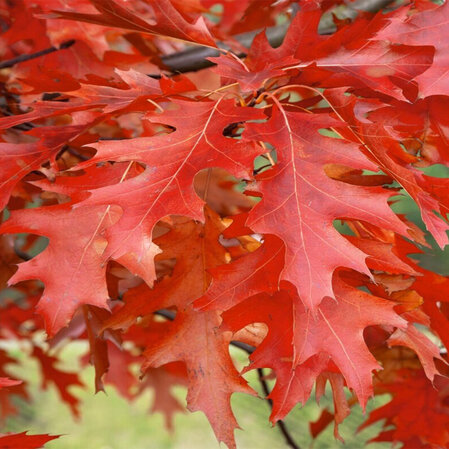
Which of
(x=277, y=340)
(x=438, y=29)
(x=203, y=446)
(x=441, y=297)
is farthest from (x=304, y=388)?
(x=203, y=446)

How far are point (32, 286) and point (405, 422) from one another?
35.5 inches

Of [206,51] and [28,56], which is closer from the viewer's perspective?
[28,56]

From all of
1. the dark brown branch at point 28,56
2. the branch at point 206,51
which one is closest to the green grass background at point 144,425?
the branch at point 206,51

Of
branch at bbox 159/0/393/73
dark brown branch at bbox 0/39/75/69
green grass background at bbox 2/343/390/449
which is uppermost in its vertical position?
dark brown branch at bbox 0/39/75/69

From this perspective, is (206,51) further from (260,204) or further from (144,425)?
(144,425)

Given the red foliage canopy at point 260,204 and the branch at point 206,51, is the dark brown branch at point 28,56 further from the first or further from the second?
the red foliage canopy at point 260,204

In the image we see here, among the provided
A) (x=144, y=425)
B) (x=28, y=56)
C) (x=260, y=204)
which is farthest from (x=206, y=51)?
(x=144, y=425)

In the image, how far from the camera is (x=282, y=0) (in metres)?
1.16

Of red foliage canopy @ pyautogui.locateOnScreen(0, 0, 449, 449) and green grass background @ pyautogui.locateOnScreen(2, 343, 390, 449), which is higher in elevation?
red foliage canopy @ pyautogui.locateOnScreen(0, 0, 449, 449)

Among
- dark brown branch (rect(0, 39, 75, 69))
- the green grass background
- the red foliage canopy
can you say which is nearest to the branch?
dark brown branch (rect(0, 39, 75, 69))

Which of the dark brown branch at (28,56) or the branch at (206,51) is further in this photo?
the branch at (206,51)

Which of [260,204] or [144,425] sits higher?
[260,204]

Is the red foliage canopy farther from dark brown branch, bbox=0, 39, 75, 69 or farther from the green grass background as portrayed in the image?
the green grass background

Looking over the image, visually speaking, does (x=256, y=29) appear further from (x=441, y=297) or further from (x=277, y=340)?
(x=277, y=340)
